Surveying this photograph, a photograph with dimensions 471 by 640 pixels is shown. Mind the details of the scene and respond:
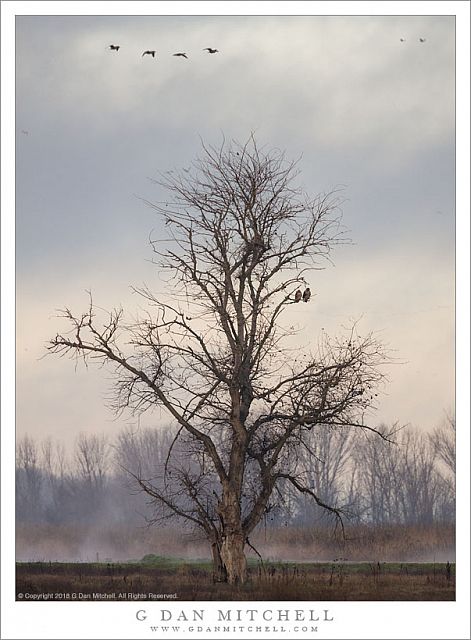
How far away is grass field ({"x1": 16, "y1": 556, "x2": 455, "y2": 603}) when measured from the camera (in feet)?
56.4

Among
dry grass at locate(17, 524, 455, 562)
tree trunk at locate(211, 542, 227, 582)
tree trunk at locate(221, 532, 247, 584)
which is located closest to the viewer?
tree trunk at locate(221, 532, 247, 584)

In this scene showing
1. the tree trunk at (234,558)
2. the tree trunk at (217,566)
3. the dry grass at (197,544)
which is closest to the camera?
the tree trunk at (234,558)

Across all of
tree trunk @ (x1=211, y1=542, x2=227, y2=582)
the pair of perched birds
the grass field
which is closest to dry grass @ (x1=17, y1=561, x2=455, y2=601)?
the grass field

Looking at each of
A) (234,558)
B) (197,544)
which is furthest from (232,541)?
(197,544)

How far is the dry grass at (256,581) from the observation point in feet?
56.3

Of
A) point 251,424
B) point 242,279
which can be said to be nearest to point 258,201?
point 242,279

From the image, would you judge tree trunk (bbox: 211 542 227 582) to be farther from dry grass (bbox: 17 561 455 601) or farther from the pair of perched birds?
the pair of perched birds

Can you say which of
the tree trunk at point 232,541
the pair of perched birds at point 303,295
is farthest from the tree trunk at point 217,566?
the pair of perched birds at point 303,295

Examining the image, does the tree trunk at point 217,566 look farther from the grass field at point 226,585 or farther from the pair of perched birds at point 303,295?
the pair of perched birds at point 303,295

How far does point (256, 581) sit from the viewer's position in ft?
56.7

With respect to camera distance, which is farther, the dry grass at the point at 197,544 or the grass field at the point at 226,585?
the dry grass at the point at 197,544

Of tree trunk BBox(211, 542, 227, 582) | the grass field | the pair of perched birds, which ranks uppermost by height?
the pair of perched birds

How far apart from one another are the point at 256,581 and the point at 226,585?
54cm

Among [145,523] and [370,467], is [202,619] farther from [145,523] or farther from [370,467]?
[370,467]
